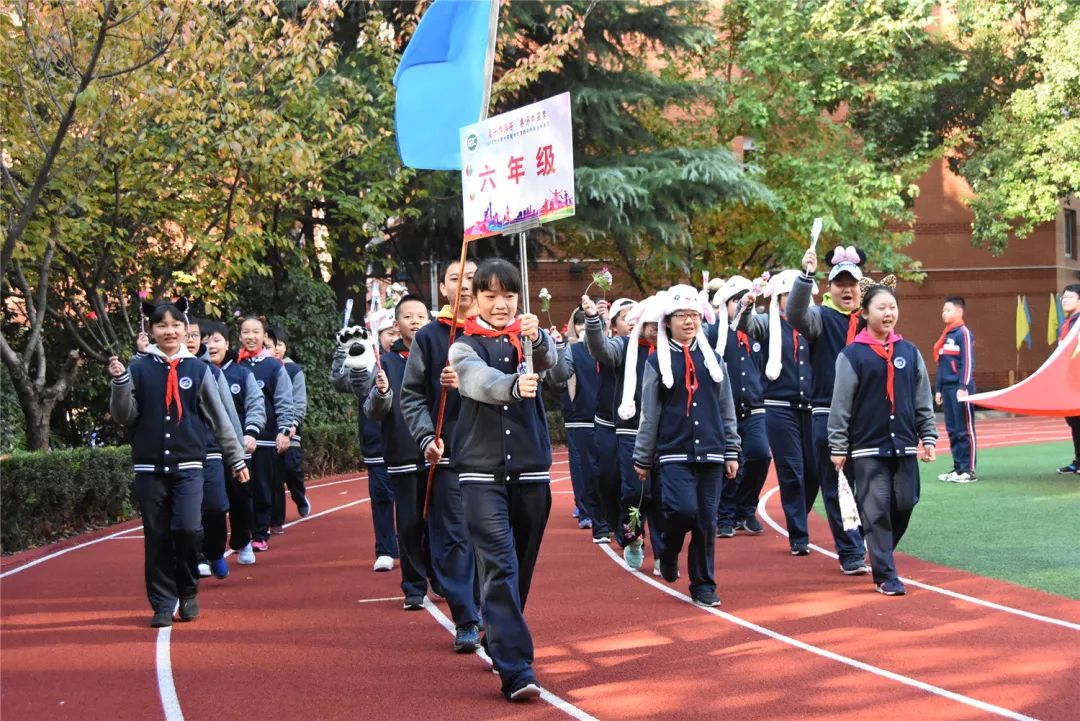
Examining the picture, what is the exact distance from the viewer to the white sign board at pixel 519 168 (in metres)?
6.10

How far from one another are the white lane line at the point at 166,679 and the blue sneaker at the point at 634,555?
3.61m

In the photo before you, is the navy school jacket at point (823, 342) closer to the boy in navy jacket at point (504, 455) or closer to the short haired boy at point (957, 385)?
the boy in navy jacket at point (504, 455)

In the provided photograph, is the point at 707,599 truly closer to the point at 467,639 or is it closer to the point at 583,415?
the point at 467,639

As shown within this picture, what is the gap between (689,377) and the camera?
9055 mm

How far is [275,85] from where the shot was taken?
640 inches

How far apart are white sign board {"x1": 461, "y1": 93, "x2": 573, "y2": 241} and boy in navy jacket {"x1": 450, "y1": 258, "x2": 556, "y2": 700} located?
0.35 metres

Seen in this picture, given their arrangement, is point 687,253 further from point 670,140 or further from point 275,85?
point 275,85

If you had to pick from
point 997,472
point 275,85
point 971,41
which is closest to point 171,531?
point 275,85

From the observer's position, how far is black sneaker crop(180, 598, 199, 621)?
29.3ft

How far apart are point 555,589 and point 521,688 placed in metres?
3.41

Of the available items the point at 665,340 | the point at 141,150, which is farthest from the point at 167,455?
the point at 141,150

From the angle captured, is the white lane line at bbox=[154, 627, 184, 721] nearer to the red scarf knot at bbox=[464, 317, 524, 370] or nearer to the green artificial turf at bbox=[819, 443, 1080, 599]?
the red scarf knot at bbox=[464, 317, 524, 370]

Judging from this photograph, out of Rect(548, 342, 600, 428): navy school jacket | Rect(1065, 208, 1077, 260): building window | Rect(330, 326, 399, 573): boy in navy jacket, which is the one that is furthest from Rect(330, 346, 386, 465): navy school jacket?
Rect(1065, 208, 1077, 260): building window

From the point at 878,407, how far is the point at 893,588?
4.01 ft
